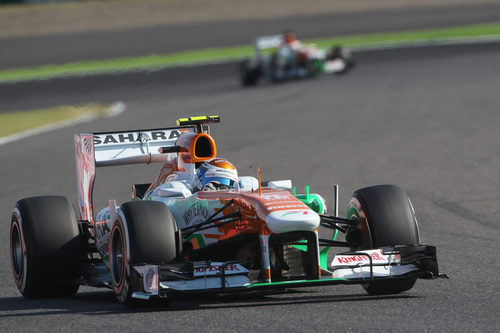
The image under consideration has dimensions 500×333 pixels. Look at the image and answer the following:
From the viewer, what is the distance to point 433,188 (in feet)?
44.0

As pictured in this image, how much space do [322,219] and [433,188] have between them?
5881mm

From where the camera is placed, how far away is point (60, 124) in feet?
75.9

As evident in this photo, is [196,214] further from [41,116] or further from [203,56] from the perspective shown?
[203,56]

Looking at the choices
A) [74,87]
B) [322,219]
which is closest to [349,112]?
[74,87]

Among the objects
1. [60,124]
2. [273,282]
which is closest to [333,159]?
[60,124]

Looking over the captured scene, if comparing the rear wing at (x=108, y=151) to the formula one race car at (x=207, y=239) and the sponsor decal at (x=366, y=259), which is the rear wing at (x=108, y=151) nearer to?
the formula one race car at (x=207, y=239)

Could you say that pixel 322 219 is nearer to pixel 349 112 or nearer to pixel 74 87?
pixel 349 112

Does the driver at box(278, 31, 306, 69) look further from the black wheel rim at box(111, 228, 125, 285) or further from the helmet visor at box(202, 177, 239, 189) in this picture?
the black wheel rim at box(111, 228, 125, 285)

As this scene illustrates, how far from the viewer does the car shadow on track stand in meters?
7.25

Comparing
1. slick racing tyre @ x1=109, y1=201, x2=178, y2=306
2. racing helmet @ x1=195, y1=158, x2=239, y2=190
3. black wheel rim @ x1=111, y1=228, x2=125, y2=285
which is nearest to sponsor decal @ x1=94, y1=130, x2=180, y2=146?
racing helmet @ x1=195, y1=158, x2=239, y2=190

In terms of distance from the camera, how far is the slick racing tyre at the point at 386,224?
7.60 meters

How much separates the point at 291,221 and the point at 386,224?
1041mm

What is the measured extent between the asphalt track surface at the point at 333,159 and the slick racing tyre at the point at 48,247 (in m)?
0.15

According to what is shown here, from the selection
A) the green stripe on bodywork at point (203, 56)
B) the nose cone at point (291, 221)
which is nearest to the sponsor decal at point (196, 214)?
the nose cone at point (291, 221)
